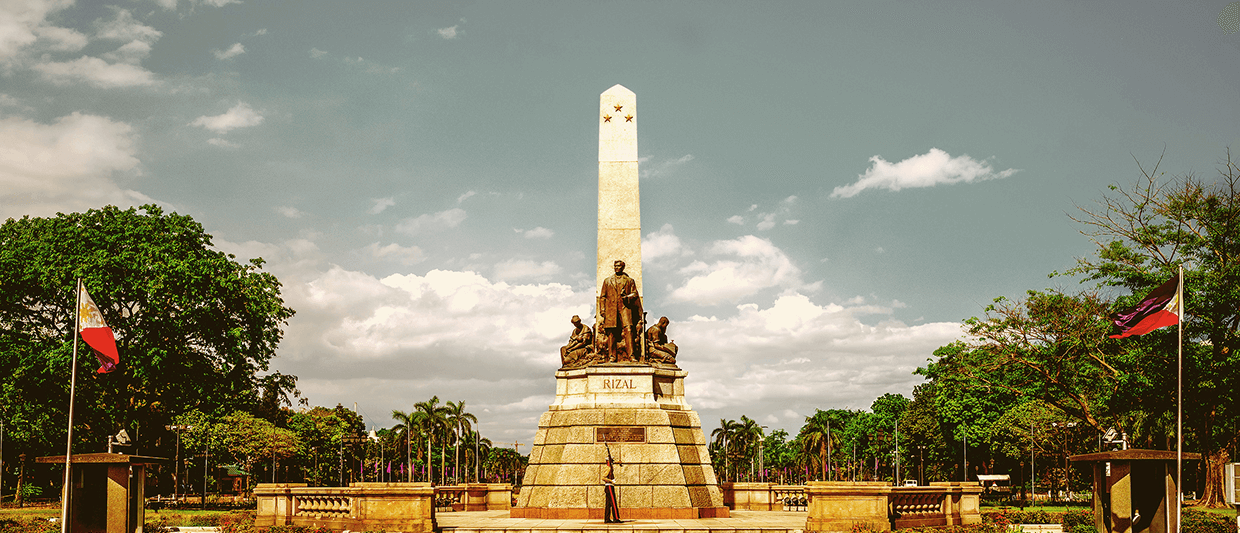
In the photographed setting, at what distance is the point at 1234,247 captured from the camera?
32656 millimetres

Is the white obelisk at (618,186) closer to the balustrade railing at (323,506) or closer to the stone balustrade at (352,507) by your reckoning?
the stone balustrade at (352,507)

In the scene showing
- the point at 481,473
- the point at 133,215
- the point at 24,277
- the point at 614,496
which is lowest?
the point at 481,473

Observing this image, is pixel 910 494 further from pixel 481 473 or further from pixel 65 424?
pixel 481 473

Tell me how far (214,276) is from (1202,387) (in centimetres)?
3432

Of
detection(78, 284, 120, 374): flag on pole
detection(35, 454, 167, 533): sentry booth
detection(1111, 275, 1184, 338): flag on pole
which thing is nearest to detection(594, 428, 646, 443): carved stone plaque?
detection(35, 454, 167, 533): sentry booth

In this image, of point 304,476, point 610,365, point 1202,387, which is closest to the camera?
point 610,365

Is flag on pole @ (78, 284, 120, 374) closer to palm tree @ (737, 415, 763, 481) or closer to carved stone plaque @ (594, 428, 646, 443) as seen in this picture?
carved stone plaque @ (594, 428, 646, 443)

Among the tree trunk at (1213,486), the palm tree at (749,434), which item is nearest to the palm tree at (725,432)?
the palm tree at (749,434)

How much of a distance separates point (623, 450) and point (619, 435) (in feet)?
1.42

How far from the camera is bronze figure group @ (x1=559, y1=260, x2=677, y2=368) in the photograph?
1093 inches

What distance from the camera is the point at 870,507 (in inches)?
838

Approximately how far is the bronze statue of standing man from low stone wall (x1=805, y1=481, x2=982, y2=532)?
24.8 ft

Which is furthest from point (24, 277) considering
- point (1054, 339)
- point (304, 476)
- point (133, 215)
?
point (304, 476)

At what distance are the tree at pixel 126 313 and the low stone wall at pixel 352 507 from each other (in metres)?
16.4
